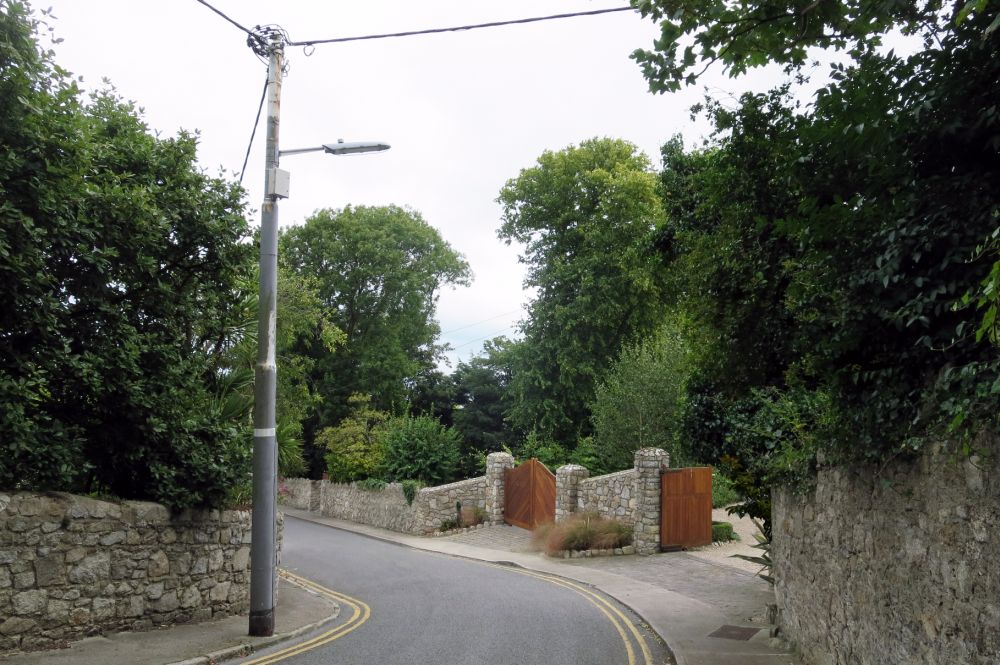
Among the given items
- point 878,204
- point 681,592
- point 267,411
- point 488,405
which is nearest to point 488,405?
point 488,405

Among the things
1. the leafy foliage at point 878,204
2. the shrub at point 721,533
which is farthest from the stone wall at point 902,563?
the shrub at point 721,533

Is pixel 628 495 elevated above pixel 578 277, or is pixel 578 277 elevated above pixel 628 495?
pixel 578 277

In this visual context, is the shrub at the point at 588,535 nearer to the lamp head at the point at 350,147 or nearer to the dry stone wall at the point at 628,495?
the dry stone wall at the point at 628,495

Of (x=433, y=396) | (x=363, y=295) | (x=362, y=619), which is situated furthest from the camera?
(x=433, y=396)

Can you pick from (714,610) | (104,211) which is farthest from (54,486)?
(714,610)

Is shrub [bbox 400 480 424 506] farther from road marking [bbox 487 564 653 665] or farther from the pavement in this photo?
road marking [bbox 487 564 653 665]

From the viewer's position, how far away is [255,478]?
1032cm

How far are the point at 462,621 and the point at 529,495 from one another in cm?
1394

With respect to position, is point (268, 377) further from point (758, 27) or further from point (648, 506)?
point (648, 506)

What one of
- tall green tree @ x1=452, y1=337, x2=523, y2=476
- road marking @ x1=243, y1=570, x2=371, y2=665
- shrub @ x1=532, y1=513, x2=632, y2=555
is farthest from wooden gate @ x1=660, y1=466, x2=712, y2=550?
tall green tree @ x1=452, y1=337, x2=523, y2=476

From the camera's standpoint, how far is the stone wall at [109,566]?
27.7 feet

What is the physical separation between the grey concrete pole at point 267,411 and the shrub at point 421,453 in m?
19.1

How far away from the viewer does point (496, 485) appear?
2708 cm

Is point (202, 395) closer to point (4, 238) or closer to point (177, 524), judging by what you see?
point (177, 524)
